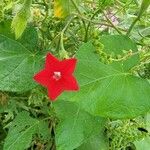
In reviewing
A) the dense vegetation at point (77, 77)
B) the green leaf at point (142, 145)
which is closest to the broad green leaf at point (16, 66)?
the dense vegetation at point (77, 77)

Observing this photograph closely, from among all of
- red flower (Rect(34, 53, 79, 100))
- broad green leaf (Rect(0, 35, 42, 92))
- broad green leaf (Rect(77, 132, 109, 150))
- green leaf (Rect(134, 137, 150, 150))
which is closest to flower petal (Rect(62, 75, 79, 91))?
red flower (Rect(34, 53, 79, 100))

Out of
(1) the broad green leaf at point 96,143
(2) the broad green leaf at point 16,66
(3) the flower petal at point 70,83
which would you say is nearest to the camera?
(3) the flower petal at point 70,83

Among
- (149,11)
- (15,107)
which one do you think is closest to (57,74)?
(15,107)

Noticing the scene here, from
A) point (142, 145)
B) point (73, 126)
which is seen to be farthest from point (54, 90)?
point (142, 145)

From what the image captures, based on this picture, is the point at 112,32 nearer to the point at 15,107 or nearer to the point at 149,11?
the point at 149,11

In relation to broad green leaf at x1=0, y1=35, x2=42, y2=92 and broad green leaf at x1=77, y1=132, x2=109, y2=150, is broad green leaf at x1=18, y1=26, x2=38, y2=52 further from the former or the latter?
broad green leaf at x1=77, y1=132, x2=109, y2=150

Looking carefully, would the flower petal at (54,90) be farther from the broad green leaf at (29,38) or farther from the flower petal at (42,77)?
the broad green leaf at (29,38)

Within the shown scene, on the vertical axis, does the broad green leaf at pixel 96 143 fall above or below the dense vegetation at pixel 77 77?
below
